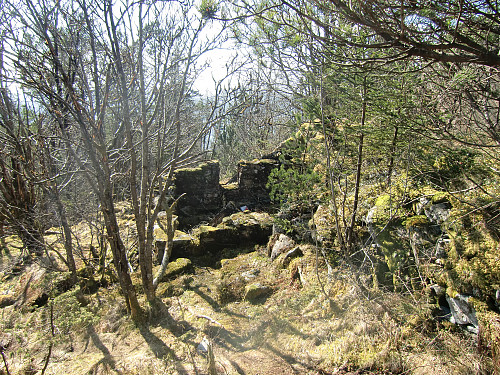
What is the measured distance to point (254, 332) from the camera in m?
4.14

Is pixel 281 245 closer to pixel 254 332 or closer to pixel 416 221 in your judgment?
pixel 254 332

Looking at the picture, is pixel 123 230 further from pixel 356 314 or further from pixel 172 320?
pixel 356 314

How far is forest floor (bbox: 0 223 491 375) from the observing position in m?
2.97

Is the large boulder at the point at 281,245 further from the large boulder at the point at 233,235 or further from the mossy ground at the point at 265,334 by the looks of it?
the large boulder at the point at 233,235

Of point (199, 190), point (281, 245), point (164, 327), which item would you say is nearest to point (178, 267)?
point (164, 327)

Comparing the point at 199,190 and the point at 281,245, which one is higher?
the point at 199,190

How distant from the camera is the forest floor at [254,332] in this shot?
9.74 feet

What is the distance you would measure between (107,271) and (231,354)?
157 inches

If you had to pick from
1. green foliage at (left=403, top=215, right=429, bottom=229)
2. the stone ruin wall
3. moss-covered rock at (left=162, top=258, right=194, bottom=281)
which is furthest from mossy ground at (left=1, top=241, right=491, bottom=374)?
the stone ruin wall

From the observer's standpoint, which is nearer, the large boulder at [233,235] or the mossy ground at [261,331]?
the mossy ground at [261,331]

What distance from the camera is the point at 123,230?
8938 mm

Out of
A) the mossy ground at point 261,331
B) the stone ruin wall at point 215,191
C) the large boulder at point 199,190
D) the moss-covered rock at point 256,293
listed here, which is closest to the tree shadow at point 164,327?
the mossy ground at point 261,331

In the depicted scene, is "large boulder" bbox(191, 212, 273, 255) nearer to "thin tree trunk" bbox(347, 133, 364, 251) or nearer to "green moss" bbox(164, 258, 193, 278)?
"green moss" bbox(164, 258, 193, 278)

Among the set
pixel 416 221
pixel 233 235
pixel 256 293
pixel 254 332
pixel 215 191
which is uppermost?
pixel 416 221
